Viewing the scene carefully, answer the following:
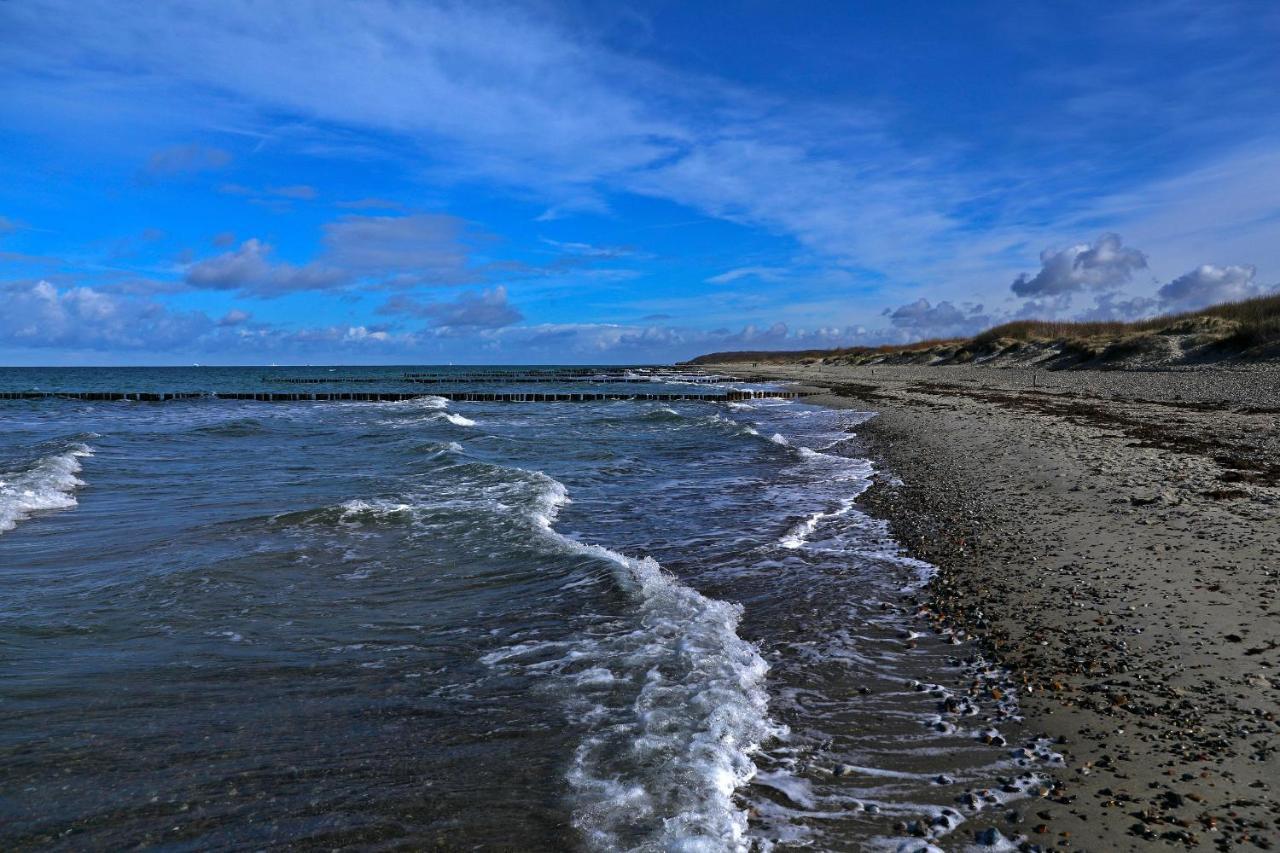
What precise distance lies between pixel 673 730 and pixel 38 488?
14921 mm

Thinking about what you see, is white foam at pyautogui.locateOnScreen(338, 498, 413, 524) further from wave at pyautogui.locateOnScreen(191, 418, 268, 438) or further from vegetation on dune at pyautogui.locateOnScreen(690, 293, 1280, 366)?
vegetation on dune at pyautogui.locateOnScreen(690, 293, 1280, 366)

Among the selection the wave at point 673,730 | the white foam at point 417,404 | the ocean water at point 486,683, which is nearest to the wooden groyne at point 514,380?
the white foam at point 417,404

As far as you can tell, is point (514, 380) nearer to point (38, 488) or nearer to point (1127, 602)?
point (38, 488)

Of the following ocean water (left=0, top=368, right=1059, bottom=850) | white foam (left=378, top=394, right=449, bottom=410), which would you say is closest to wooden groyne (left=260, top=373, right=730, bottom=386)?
white foam (left=378, top=394, right=449, bottom=410)

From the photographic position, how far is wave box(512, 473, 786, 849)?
13.1 ft

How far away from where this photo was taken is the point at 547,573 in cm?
895

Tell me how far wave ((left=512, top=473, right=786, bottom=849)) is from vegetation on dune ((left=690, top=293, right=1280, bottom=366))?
39.8m

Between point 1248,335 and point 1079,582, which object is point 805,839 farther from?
point 1248,335

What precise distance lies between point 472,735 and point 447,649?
5.53 feet

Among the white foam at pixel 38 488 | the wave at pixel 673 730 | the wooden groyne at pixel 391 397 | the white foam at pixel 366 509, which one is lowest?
the wave at pixel 673 730

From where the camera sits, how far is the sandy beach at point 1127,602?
3834mm

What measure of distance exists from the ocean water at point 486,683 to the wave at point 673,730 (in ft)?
0.08

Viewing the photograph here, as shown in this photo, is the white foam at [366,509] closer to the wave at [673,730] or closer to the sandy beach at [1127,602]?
the wave at [673,730]

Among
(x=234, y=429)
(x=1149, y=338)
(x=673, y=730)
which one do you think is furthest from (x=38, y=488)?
(x=1149, y=338)
